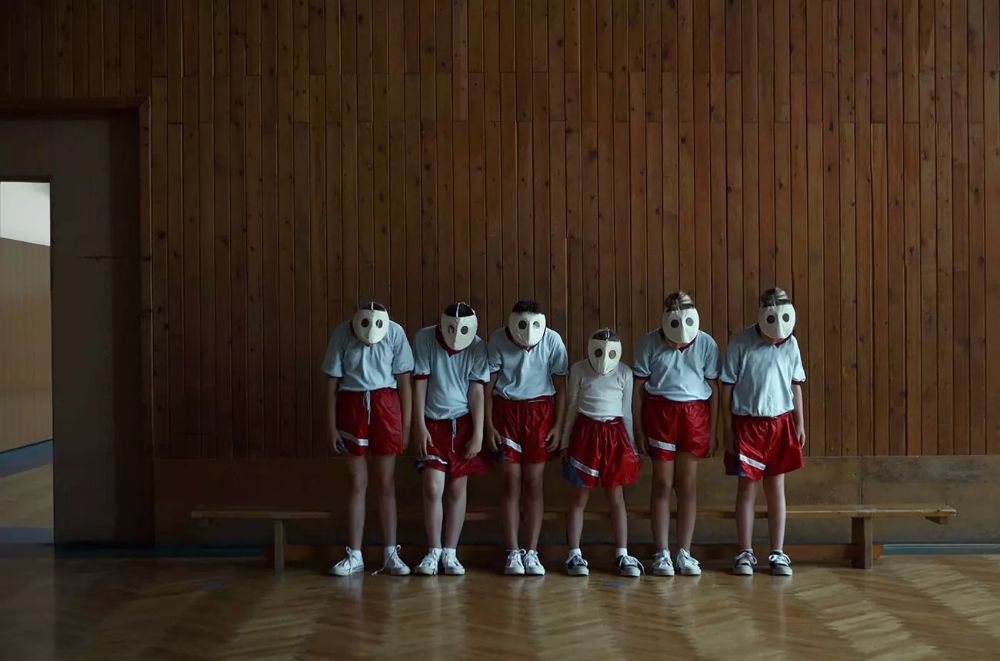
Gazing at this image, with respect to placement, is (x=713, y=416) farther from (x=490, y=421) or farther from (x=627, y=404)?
(x=490, y=421)

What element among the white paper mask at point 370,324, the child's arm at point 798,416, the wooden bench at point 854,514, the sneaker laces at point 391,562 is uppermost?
the white paper mask at point 370,324

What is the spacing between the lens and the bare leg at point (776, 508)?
5031 millimetres

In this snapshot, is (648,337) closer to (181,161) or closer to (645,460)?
(645,460)

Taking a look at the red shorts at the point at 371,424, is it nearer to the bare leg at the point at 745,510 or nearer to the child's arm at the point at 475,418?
the child's arm at the point at 475,418

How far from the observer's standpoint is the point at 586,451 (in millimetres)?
4969

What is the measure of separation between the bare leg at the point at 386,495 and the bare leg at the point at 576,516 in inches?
38.1

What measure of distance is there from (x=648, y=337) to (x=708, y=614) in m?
1.58

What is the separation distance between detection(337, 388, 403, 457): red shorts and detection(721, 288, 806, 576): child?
1829mm

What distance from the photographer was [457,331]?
5.03m

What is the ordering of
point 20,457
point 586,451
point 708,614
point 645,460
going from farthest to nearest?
point 20,457
point 645,460
point 586,451
point 708,614

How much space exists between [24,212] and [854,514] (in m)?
10.3

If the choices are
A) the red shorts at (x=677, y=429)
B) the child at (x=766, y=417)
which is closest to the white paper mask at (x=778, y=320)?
the child at (x=766, y=417)

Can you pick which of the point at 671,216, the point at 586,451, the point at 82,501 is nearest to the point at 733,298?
the point at 671,216

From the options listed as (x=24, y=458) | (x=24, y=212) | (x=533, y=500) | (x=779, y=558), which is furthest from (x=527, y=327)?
(x=24, y=212)
